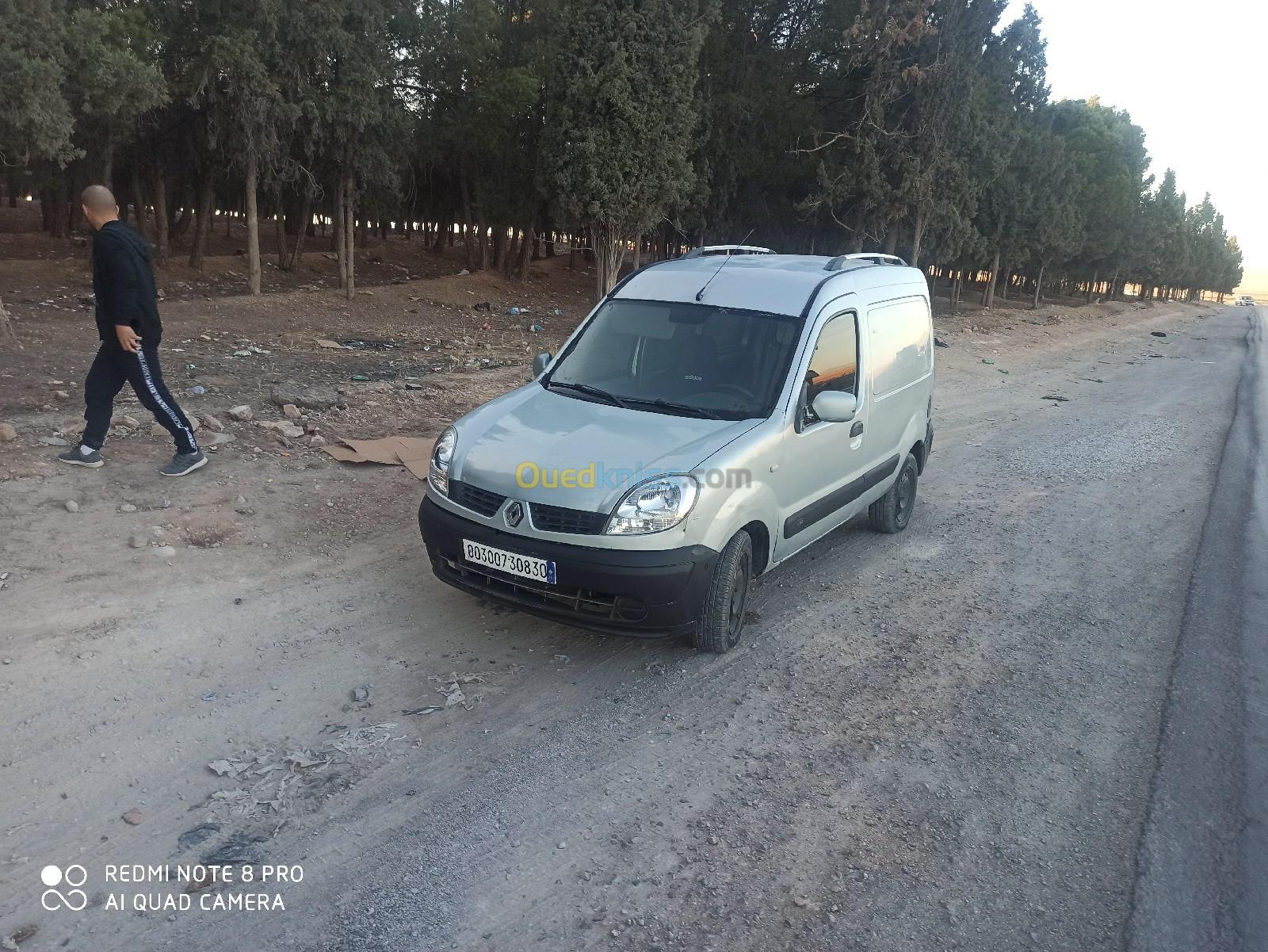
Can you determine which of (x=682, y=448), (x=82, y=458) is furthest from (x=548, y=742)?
(x=82, y=458)

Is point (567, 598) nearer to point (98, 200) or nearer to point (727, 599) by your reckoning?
point (727, 599)

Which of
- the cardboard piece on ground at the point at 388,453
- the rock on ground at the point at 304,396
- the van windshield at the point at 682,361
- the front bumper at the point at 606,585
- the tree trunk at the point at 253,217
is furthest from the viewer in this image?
the tree trunk at the point at 253,217

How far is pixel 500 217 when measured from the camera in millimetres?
29516

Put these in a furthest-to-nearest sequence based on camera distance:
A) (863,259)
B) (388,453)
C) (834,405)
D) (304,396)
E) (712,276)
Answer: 1. (304,396)
2. (388,453)
3. (863,259)
4. (712,276)
5. (834,405)

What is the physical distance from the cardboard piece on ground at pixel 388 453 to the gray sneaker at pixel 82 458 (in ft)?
5.87

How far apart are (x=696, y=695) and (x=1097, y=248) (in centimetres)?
5549

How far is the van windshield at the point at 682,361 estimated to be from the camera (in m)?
5.10

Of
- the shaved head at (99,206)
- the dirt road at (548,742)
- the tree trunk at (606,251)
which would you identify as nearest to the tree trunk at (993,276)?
the tree trunk at (606,251)

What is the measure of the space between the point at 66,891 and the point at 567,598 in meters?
2.23

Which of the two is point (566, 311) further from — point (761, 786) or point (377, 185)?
point (761, 786)

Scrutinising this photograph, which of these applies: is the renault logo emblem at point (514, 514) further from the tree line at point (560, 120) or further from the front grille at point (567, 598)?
the tree line at point (560, 120)

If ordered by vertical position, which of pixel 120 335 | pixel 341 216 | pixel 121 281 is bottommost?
pixel 120 335

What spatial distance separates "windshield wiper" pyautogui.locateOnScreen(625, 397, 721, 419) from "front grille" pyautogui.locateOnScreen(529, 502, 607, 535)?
1.01 meters

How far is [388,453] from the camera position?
8.02 m
